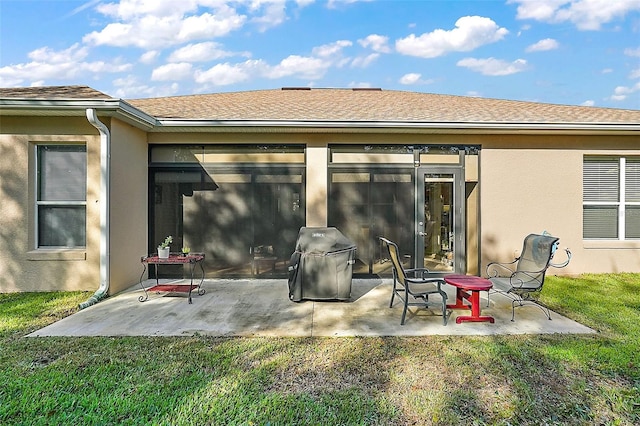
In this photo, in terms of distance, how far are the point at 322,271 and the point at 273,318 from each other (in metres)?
1.09

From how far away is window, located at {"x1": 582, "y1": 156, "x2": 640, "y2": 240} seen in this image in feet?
23.4

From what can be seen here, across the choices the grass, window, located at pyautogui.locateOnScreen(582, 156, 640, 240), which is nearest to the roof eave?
window, located at pyautogui.locateOnScreen(582, 156, 640, 240)

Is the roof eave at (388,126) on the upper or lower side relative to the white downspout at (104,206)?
upper

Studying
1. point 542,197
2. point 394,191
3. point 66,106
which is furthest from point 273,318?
point 542,197

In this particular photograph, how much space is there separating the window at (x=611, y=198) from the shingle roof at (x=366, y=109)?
975 mm

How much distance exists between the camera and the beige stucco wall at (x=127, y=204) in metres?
5.74

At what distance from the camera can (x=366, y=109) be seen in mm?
7625

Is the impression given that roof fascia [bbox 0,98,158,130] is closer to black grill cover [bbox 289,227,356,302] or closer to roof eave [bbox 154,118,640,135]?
roof eave [bbox 154,118,640,135]

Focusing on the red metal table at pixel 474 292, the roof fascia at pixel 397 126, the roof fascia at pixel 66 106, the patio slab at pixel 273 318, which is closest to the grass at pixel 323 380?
the patio slab at pixel 273 318

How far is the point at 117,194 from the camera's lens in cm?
583

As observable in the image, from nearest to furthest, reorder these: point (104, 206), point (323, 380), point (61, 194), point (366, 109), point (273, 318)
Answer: point (323, 380) → point (273, 318) → point (104, 206) → point (61, 194) → point (366, 109)

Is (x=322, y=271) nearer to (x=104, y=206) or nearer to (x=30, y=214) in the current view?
(x=104, y=206)

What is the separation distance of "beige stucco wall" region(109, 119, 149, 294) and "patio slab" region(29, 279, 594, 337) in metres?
0.58

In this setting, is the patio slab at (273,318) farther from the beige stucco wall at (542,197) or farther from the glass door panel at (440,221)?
the beige stucco wall at (542,197)
